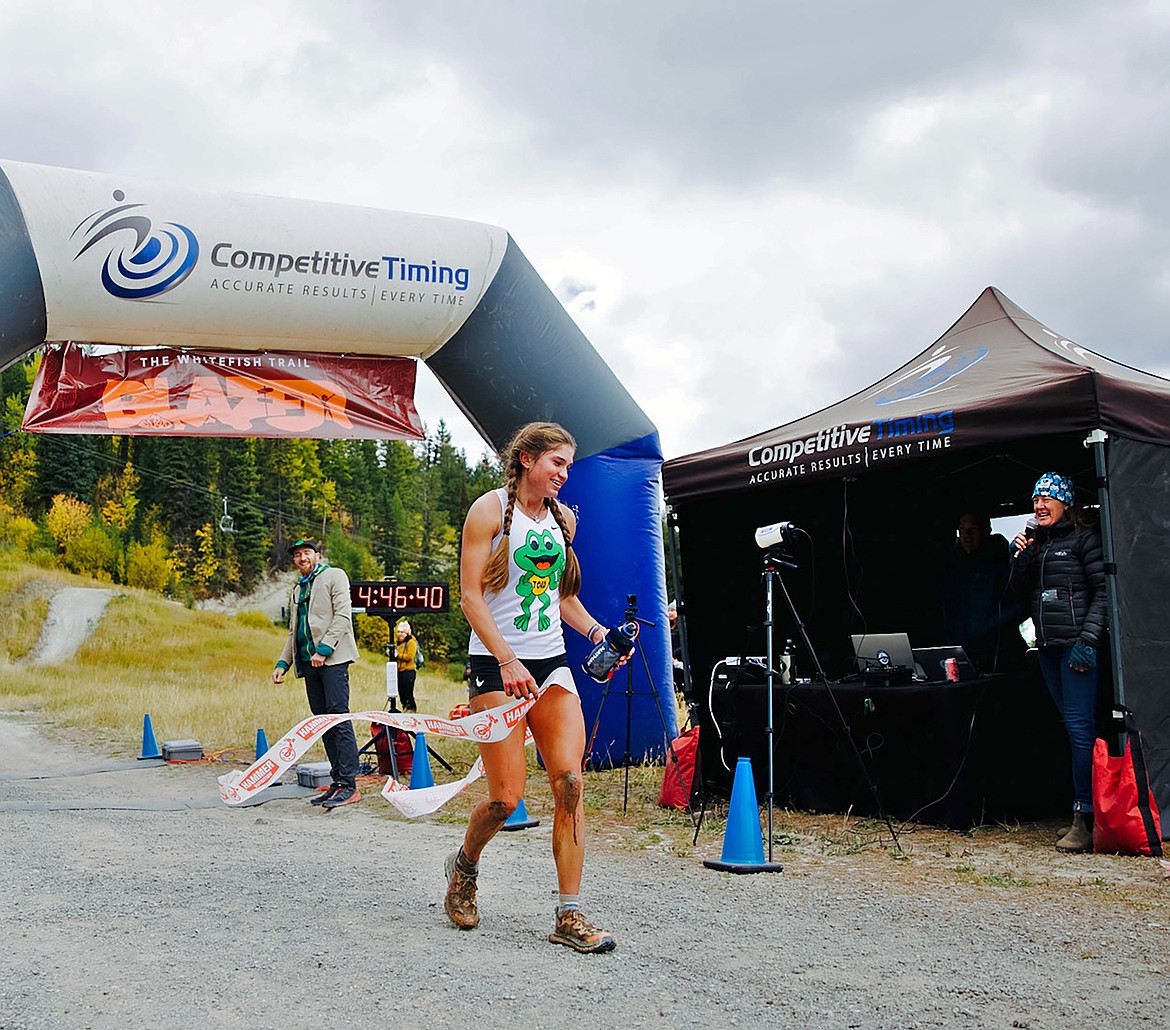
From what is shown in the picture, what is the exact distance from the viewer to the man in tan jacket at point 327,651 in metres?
8.02

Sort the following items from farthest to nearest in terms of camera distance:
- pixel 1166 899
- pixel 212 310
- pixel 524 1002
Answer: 1. pixel 212 310
2. pixel 1166 899
3. pixel 524 1002

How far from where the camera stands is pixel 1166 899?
4.89 metres

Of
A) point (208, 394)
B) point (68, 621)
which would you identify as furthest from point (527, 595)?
point (68, 621)

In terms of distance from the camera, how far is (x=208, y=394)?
8984mm

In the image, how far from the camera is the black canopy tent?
19.7 ft

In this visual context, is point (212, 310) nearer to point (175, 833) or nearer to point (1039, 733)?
point (175, 833)

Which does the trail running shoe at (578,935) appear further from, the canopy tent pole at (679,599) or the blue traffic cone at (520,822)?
the canopy tent pole at (679,599)

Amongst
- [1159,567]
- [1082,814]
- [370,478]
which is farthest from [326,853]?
[370,478]

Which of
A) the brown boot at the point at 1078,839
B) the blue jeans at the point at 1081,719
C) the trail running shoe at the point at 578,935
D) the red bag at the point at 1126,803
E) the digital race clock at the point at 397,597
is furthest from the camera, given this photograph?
the digital race clock at the point at 397,597

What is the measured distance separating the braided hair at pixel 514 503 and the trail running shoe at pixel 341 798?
155 inches

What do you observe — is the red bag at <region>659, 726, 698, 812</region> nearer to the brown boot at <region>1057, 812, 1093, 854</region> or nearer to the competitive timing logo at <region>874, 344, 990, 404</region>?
the brown boot at <region>1057, 812, 1093, 854</region>

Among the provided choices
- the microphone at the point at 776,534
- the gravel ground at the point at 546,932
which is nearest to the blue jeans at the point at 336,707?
the gravel ground at the point at 546,932

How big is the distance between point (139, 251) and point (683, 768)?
16.4ft

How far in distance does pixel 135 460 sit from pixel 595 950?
65.4 meters
